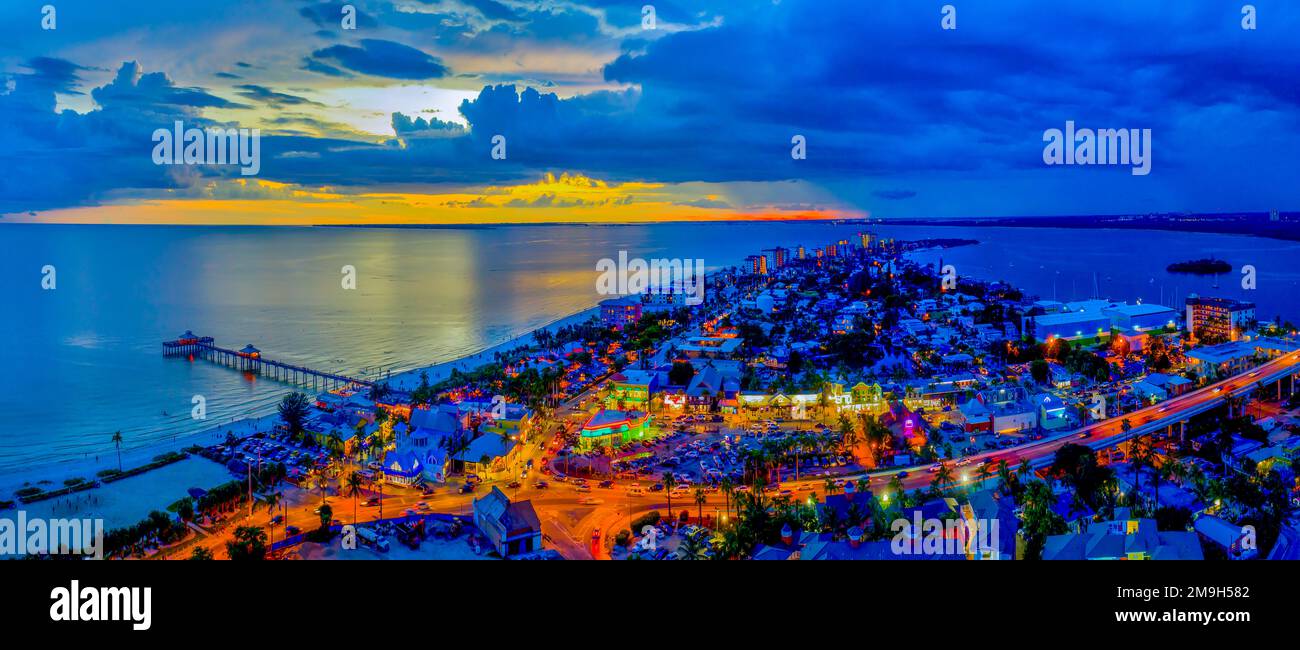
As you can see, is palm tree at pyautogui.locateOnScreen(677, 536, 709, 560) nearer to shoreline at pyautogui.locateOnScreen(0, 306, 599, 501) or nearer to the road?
the road

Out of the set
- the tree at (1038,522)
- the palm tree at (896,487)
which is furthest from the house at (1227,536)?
the palm tree at (896,487)

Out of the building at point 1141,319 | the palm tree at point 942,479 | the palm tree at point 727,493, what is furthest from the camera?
the building at point 1141,319

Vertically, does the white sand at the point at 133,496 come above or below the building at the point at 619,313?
below

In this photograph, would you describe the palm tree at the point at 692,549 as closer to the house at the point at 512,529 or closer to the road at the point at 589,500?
the road at the point at 589,500

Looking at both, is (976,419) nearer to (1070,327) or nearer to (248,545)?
(248,545)

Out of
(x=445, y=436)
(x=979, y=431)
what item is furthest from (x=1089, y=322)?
(x=445, y=436)
